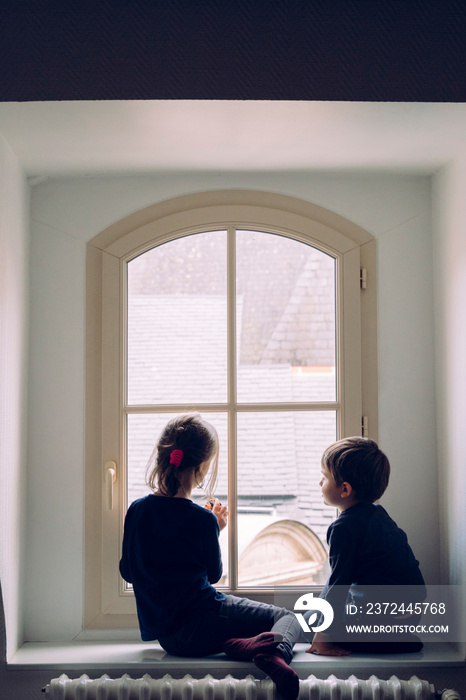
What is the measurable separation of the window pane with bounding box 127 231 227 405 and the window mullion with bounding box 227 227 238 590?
0.02 metres

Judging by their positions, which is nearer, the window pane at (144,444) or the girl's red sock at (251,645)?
the girl's red sock at (251,645)

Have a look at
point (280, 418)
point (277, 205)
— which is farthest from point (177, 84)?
point (280, 418)

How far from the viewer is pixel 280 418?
205cm

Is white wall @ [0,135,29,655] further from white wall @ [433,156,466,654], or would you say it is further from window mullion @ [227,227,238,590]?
white wall @ [433,156,466,654]

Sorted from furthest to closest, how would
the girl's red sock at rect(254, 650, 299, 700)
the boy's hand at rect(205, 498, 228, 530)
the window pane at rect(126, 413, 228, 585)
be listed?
1. the window pane at rect(126, 413, 228, 585)
2. the boy's hand at rect(205, 498, 228, 530)
3. the girl's red sock at rect(254, 650, 299, 700)

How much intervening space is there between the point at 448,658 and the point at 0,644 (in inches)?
52.8

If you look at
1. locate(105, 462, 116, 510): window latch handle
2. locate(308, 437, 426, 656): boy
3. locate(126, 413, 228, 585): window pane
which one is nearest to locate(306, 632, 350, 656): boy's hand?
locate(308, 437, 426, 656): boy

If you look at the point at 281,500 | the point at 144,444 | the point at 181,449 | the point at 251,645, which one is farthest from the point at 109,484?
the point at 251,645

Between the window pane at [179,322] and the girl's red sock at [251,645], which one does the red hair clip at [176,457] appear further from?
the girl's red sock at [251,645]

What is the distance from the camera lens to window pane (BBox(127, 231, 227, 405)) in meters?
2.06

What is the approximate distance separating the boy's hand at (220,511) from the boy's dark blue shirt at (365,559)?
364mm

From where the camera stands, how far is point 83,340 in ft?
6.70

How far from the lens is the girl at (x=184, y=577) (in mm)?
1699

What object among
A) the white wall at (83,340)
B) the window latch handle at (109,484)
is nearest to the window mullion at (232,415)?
the white wall at (83,340)
